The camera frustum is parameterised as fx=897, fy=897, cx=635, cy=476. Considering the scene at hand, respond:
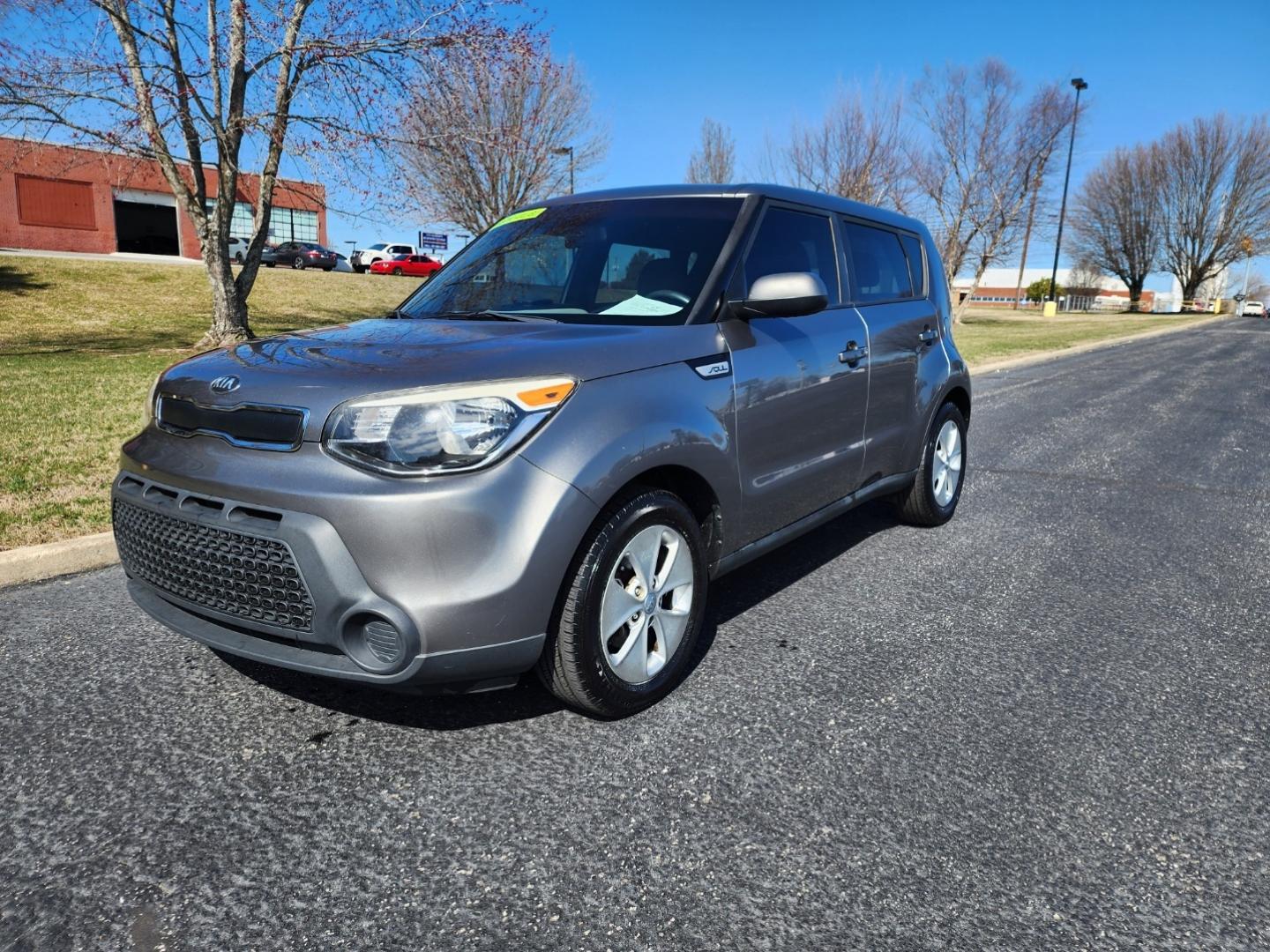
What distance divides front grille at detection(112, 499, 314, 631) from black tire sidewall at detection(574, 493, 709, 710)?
30.9 inches

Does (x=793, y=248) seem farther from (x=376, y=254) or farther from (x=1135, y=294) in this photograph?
(x=1135, y=294)

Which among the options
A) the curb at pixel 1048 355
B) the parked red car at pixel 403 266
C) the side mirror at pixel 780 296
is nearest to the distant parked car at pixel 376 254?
the parked red car at pixel 403 266

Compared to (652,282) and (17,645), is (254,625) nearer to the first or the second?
(17,645)

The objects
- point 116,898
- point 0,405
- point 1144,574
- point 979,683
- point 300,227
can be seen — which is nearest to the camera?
point 116,898

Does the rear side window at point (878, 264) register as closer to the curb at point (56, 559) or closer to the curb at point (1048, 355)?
the curb at point (56, 559)

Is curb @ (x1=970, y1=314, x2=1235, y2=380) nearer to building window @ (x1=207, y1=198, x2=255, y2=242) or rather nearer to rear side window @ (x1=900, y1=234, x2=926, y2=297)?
rear side window @ (x1=900, y1=234, x2=926, y2=297)

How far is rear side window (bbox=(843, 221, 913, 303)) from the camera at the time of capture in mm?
4410

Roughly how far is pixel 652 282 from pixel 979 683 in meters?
1.91

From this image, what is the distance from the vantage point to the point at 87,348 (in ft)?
46.9

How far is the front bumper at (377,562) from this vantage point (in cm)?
236

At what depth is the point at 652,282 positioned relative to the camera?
3457mm

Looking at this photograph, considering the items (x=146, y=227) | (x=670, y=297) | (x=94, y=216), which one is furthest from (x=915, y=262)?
(x=146, y=227)

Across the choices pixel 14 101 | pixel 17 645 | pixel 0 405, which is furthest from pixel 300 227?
pixel 17 645

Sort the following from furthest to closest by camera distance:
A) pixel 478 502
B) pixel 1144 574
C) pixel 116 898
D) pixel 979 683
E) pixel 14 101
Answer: pixel 14 101, pixel 1144 574, pixel 979 683, pixel 478 502, pixel 116 898
